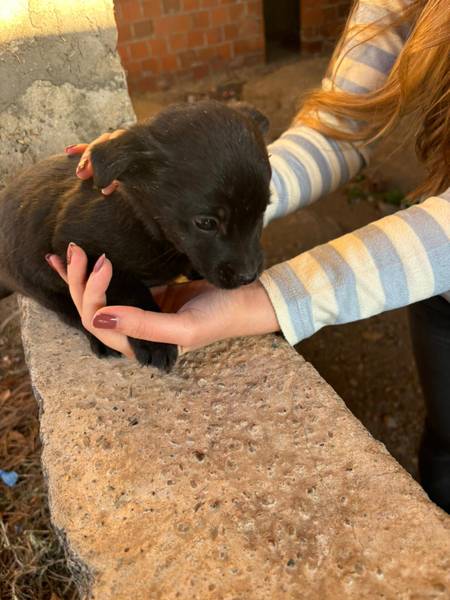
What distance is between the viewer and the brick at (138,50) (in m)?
4.85

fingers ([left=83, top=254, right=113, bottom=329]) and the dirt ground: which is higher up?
fingers ([left=83, top=254, right=113, bottom=329])

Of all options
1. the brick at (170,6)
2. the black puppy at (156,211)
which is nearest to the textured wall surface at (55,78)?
the black puppy at (156,211)

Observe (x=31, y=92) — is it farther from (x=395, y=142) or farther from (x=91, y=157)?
(x=395, y=142)

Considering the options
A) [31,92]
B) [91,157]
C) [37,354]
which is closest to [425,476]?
[37,354]

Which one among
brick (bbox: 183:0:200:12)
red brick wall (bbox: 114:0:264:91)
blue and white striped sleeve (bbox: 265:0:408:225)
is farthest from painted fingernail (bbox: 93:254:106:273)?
brick (bbox: 183:0:200:12)

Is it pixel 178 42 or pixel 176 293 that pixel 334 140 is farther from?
pixel 178 42

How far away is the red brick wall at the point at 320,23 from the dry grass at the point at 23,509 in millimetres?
3950

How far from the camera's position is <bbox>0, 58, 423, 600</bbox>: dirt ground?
1676 mm

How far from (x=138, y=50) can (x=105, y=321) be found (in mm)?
4186

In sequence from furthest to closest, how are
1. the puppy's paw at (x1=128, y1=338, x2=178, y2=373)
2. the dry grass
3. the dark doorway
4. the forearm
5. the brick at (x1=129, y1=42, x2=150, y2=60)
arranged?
the dark doorway, the brick at (x1=129, y1=42, x2=150, y2=60), the forearm, the dry grass, the puppy's paw at (x1=128, y1=338, x2=178, y2=373)

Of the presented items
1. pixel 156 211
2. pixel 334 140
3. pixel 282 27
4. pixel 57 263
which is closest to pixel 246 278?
pixel 156 211

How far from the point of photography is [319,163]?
70.2 inches

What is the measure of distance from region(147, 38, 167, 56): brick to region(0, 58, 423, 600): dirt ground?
1.31 m

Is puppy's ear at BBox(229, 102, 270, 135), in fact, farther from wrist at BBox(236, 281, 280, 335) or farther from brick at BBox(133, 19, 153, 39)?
brick at BBox(133, 19, 153, 39)
